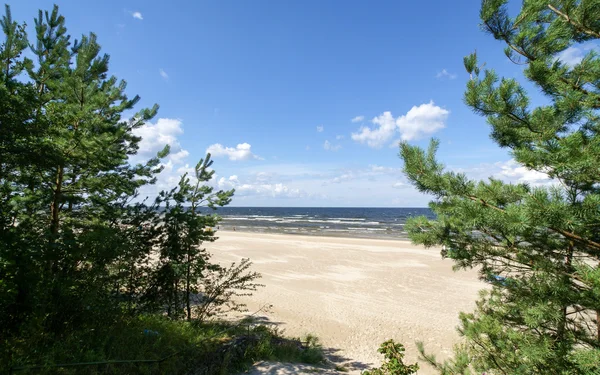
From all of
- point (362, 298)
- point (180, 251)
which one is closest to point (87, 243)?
point (180, 251)

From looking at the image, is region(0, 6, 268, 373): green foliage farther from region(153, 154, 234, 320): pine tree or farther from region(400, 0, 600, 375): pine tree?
region(400, 0, 600, 375): pine tree

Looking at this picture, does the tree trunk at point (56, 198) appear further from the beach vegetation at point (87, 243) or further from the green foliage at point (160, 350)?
the green foliage at point (160, 350)

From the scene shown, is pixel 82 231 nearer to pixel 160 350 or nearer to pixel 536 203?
pixel 160 350

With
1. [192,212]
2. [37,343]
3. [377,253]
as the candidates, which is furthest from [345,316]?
[377,253]

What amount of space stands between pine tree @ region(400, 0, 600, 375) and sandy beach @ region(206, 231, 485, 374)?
4.71 metres

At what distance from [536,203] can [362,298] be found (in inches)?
453

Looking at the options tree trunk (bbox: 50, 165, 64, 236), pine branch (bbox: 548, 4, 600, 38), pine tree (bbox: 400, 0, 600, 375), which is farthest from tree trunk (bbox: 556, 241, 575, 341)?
tree trunk (bbox: 50, 165, 64, 236)

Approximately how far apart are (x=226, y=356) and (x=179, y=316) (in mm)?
2012

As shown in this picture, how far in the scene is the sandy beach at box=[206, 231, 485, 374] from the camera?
28.9 ft

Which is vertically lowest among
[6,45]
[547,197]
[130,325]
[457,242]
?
[130,325]

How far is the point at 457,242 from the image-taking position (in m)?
3.70

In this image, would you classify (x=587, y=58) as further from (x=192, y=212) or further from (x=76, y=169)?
(x=76, y=169)

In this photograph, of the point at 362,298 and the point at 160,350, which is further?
the point at 362,298

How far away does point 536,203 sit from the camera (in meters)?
2.40
